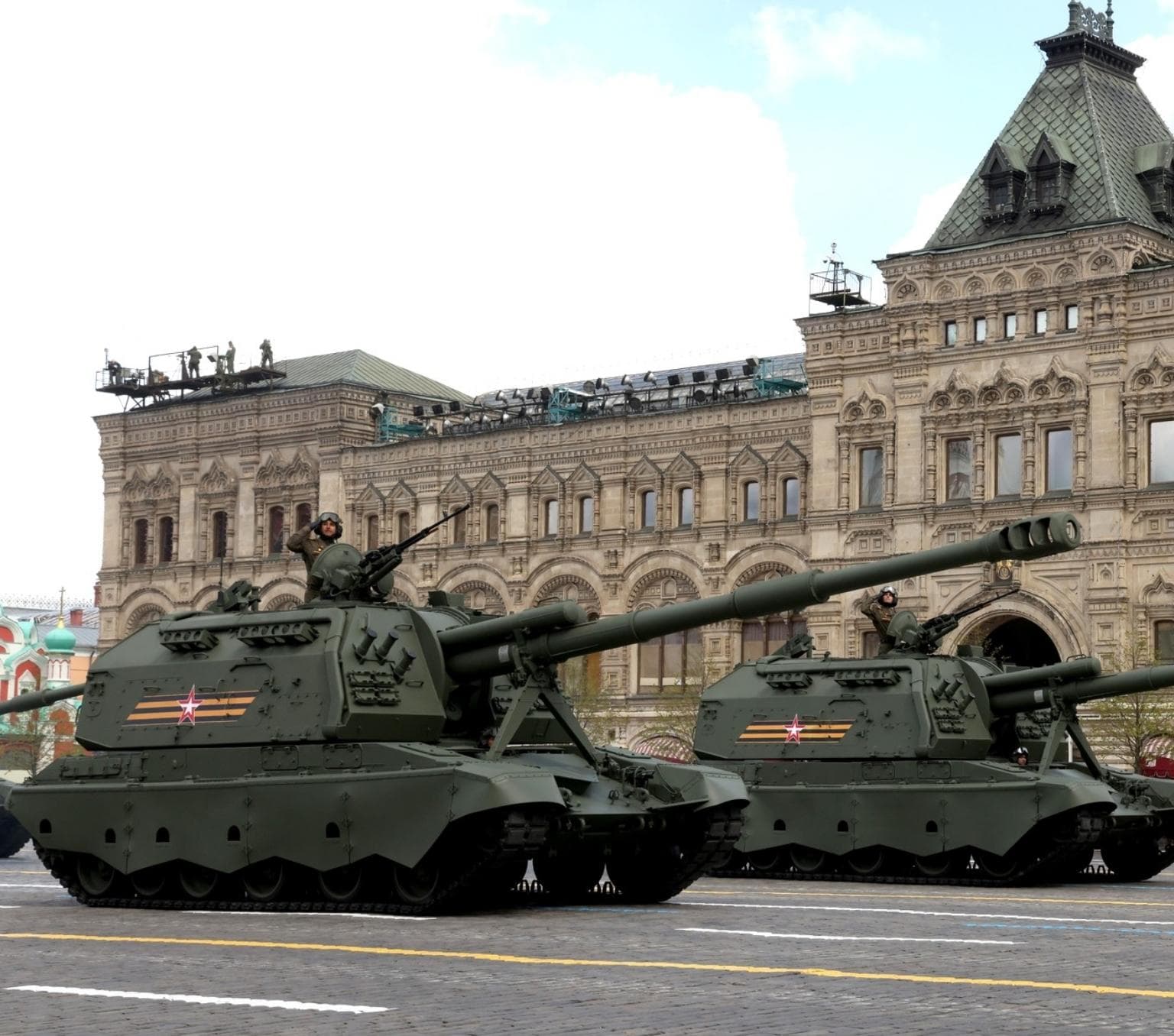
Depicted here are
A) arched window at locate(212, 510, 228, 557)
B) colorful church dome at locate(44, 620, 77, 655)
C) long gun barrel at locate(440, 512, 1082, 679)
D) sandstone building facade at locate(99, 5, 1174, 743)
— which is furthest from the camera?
colorful church dome at locate(44, 620, 77, 655)

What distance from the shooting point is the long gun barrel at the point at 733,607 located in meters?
16.6

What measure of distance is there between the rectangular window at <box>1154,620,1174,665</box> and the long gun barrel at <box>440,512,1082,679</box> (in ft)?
105

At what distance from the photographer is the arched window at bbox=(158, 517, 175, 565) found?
6918cm

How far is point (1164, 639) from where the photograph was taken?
162 feet

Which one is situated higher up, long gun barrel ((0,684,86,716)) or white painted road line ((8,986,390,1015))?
long gun barrel ((0,684,86,716))

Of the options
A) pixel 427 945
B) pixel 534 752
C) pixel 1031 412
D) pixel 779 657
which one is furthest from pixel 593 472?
pixel 427 945

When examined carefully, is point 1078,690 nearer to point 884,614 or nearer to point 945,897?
point 884,614

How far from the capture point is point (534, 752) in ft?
65.9

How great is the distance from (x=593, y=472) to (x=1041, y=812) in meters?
36.4

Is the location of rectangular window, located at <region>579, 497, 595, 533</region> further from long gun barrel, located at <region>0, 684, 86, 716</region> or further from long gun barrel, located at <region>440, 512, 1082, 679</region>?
long gun barrel, located at <region>440, 512, 1082, 679</region>

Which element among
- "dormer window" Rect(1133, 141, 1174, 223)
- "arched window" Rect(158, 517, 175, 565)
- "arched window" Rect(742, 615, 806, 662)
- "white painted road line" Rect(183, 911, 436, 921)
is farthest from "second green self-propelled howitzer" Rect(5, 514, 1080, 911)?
"arched window" Rect(158, 517, 175, 565)

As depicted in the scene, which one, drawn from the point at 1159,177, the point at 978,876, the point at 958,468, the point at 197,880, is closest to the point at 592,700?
the point at 958,468

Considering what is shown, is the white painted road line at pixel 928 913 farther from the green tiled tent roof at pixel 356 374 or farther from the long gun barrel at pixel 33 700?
the green tiled tent roof at pixel 356 374

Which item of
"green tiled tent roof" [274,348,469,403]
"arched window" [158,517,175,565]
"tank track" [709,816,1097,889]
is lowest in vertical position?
"tank track" [709,816,1097,889]
